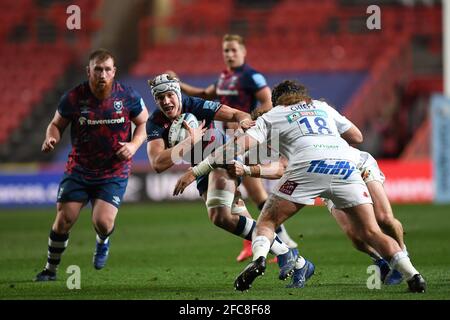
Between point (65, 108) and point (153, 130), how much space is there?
1.06m

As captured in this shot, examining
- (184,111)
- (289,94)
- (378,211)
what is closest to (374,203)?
(378,211)

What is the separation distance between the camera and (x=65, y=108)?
30.5 ft

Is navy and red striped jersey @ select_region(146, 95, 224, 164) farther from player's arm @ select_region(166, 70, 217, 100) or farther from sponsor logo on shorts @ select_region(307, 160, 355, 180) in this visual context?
player's arm @ select_region(166, 70, 217, 100)

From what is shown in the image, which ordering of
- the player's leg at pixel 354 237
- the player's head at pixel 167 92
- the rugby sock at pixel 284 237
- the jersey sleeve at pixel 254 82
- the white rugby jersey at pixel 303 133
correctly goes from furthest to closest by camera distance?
the jersey sleeve at pixel 254 82, the rugby sock at pixel 284 237, the player's head at pixel 167 92, the player's leg at pixel 354 237, the white rugby jersey at pixel 303 133

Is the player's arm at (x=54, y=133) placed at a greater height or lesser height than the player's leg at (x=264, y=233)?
greater

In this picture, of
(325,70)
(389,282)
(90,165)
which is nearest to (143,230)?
(90,165)

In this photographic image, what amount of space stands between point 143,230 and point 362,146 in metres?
9.26

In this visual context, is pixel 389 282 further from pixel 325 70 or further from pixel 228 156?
pixel 325 70

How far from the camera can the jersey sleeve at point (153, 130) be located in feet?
28.9

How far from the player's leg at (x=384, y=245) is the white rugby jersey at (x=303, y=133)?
0.45 m

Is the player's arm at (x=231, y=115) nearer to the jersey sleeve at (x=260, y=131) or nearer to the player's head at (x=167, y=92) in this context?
the player's head at (x=167, y=92)

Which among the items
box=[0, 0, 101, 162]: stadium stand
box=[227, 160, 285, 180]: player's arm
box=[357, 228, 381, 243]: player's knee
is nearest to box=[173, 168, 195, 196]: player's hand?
box=[227, 160, 285, 180]: player's arm

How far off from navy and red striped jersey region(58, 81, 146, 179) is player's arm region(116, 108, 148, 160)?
6cm

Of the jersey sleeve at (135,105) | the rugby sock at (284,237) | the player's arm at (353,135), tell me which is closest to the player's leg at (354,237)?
the player's arm at (353,135)
